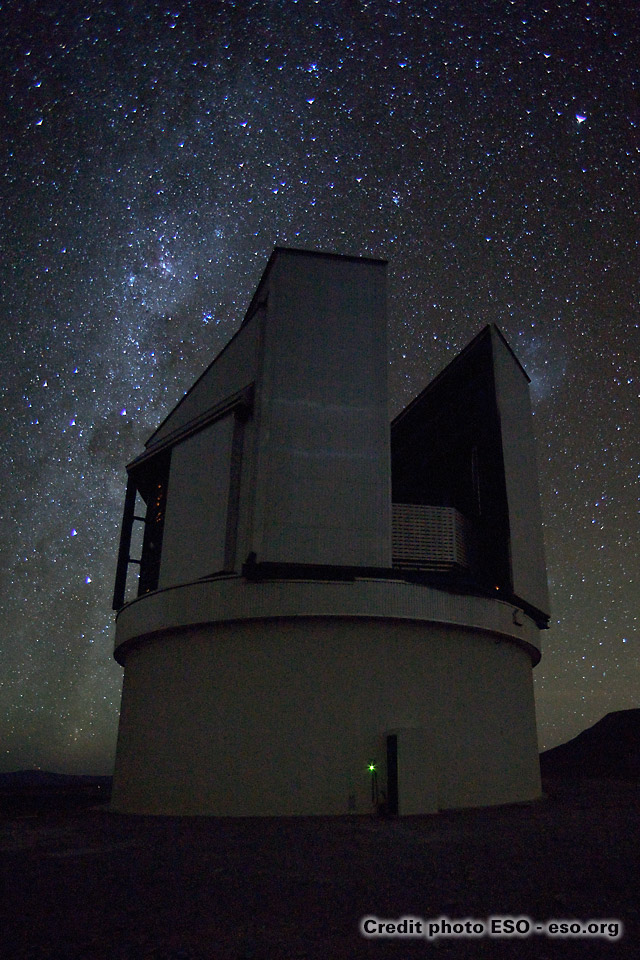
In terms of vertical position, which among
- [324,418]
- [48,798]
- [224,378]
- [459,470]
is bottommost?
[48,798]

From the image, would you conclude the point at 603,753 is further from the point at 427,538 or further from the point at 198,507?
the point at 198,507

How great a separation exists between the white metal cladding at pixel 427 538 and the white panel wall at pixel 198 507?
13.7 ft

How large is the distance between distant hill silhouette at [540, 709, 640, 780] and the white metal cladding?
28.1 m

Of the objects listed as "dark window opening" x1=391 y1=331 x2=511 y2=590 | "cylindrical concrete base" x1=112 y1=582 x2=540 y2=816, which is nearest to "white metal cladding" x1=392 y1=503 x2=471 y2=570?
"dark window opening" x1=391 y1=331 x2=511 y2=590

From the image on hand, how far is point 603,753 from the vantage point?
49.3m

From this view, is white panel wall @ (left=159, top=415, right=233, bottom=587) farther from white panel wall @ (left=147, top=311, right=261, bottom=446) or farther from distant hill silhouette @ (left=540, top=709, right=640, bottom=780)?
distant hill silhouette @ (left=540, top=709, right=640, bottom=780)

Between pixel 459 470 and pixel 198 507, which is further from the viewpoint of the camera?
pixel 459 470

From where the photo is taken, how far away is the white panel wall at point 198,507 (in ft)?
50.6

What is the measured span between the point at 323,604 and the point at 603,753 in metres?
45.5

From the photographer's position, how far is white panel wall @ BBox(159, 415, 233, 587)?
15422 mm

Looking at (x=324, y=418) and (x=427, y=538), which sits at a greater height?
(x=324, y=418)

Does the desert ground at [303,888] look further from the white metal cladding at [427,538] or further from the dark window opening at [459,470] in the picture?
the dark window opening at [459,470]

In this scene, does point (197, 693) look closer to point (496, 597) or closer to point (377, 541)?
point (377, 541)

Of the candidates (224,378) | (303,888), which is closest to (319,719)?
(303,888)
